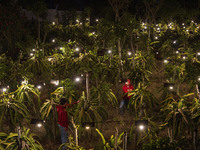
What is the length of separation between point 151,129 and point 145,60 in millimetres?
2370

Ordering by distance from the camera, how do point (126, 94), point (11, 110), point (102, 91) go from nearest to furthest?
point (11, 110) → point (102, 91) → point (126, 94)

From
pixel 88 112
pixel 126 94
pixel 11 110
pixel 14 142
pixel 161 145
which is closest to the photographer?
pixel 161 145

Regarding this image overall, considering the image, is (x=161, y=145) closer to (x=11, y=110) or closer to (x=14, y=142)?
(x=14, y=142)

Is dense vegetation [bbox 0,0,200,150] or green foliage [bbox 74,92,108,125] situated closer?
dense vegetation [bbox 0,0,200,150]

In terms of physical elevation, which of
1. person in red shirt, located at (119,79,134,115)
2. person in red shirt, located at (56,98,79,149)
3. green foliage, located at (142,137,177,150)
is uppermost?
person in red shirt, located at (119,79,134,115)

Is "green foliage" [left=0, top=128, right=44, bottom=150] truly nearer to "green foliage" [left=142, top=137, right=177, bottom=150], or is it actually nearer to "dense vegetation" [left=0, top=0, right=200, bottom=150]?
"dense vegetation" [left=0, top=0, right=200, bottom=150]

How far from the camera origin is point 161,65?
9.07 meters

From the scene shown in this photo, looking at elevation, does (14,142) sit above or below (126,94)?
below

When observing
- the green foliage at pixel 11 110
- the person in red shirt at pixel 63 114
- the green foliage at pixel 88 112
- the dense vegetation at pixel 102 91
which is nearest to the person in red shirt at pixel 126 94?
the dense vegetation at pixel 102 91

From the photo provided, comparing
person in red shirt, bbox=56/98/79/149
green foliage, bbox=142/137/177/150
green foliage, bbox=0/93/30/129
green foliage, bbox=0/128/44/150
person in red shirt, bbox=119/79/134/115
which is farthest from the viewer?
person in red shirt, bbox=119/79/134/115

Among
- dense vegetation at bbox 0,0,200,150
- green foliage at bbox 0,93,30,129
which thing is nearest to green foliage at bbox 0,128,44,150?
dense vegetation at bbox 0,0,200,150

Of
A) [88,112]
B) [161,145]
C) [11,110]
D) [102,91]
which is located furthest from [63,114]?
[161,145]

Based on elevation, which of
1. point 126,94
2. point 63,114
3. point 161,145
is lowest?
point 161,145

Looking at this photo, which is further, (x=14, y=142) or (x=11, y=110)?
(x=11, y=110)
